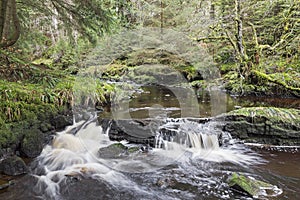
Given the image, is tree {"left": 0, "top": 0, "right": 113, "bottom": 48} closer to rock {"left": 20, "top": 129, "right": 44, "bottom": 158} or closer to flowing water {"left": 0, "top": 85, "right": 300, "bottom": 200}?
rock {"left": 20, "top": 129, "right": 44, "bottom": 158}

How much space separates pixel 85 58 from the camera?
10.1m

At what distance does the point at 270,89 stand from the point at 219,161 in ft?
20.4

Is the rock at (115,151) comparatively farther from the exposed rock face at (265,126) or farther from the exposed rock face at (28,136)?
the exposed rock face at (265,126)

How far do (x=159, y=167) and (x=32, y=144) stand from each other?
2.52 metres

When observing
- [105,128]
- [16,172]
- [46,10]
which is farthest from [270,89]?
[16,172]

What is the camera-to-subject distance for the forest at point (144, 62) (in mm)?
5051

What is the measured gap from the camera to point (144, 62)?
13797 millimetres

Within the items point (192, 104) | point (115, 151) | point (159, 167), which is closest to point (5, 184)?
point (115, 151)

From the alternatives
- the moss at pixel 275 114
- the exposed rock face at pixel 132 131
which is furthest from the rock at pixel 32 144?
the moss at pixel 275 114

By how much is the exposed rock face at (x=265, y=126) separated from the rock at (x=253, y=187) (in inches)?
86.2

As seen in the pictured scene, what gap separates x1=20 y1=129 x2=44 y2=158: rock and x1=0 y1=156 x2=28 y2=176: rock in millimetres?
503

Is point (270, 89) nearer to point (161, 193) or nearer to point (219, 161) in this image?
point (219, 161)

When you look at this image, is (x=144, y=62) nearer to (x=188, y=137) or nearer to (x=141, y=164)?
(x=188, y=137)

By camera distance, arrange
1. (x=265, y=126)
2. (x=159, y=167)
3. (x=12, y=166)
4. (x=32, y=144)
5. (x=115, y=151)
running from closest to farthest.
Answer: (x=12, y=166), (x=159, y=167), (x=32, y=144), (x=115, y=151), (x=265, y=126)
